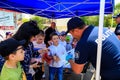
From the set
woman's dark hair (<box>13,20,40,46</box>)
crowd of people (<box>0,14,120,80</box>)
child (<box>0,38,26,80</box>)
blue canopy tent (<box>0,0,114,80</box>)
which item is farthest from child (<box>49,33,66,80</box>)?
child (<box>0,38,26,80</box>)

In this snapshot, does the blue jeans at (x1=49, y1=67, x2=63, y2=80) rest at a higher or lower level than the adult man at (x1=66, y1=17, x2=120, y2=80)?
lower

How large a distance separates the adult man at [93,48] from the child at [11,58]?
2.56 ft

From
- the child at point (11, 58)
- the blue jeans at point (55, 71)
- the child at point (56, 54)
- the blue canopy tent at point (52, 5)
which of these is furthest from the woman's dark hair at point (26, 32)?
the blue canopy tent at point (52, 5)

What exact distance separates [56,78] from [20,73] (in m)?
4.21

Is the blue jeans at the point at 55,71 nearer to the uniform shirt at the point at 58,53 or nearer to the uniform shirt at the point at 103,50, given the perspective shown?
the uniform shirt at the point at 58,53

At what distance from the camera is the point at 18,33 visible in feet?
13.6

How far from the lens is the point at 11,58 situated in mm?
3477

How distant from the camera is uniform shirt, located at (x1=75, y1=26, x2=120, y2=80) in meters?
3.74

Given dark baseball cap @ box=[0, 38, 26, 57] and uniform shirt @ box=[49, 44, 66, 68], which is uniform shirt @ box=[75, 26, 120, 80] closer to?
dark baseball cap @ box=[0, 38, 26, 57]

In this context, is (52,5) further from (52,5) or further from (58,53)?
(58,53)

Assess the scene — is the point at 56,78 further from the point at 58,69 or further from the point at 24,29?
the point at 24,29

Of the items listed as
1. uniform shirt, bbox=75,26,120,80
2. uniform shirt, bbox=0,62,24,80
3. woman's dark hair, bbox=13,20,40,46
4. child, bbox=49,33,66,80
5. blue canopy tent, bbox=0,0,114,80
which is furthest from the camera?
blue canopy tent, bbox=0,0,114,80

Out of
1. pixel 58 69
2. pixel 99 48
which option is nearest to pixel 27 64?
pixel 99 48

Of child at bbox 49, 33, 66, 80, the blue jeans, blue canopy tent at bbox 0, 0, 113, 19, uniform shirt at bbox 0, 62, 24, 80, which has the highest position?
blue canopy tent at bbox 0, 0, 113, 19
